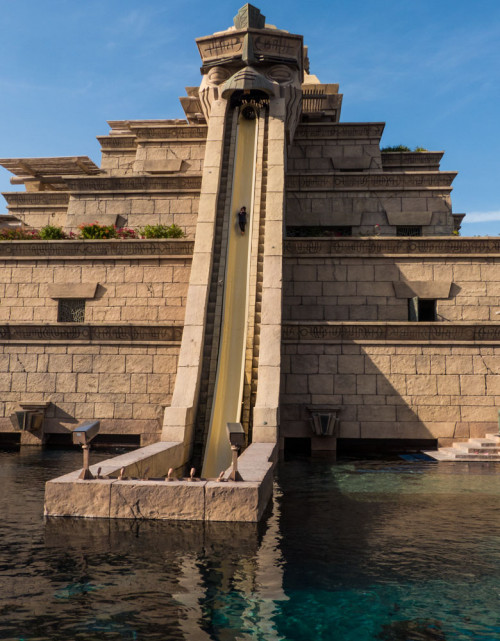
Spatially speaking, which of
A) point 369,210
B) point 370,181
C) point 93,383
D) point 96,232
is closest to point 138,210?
point 96,232

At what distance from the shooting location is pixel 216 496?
8266 mm

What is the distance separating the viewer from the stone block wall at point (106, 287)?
63.6 ft

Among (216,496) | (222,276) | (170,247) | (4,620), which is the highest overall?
(170,247)

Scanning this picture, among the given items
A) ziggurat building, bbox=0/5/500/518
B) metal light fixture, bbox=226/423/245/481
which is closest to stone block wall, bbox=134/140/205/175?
ziggurat building, bbox=0/5/500/518

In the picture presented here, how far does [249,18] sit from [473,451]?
19644 mm

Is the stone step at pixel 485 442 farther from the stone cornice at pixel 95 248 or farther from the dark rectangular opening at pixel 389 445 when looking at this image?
the stone cornice at pixel 95 248

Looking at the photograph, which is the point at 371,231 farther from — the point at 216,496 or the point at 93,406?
the point at 216,496

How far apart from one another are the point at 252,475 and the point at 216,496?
97cm

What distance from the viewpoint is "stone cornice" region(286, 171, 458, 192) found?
23562mm

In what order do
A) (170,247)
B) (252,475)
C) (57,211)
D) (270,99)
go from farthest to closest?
(57,211) < (270,99) < (170,247) < (252,475)

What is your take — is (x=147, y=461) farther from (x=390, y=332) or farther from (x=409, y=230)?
(x=409, y=230)

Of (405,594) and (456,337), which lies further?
(456,337)

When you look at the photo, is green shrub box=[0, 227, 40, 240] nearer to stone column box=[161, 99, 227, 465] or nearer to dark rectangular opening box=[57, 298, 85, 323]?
dark rectangular opening box=[57, 298, 85, 323]

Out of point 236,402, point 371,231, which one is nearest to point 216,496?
point 236,402
